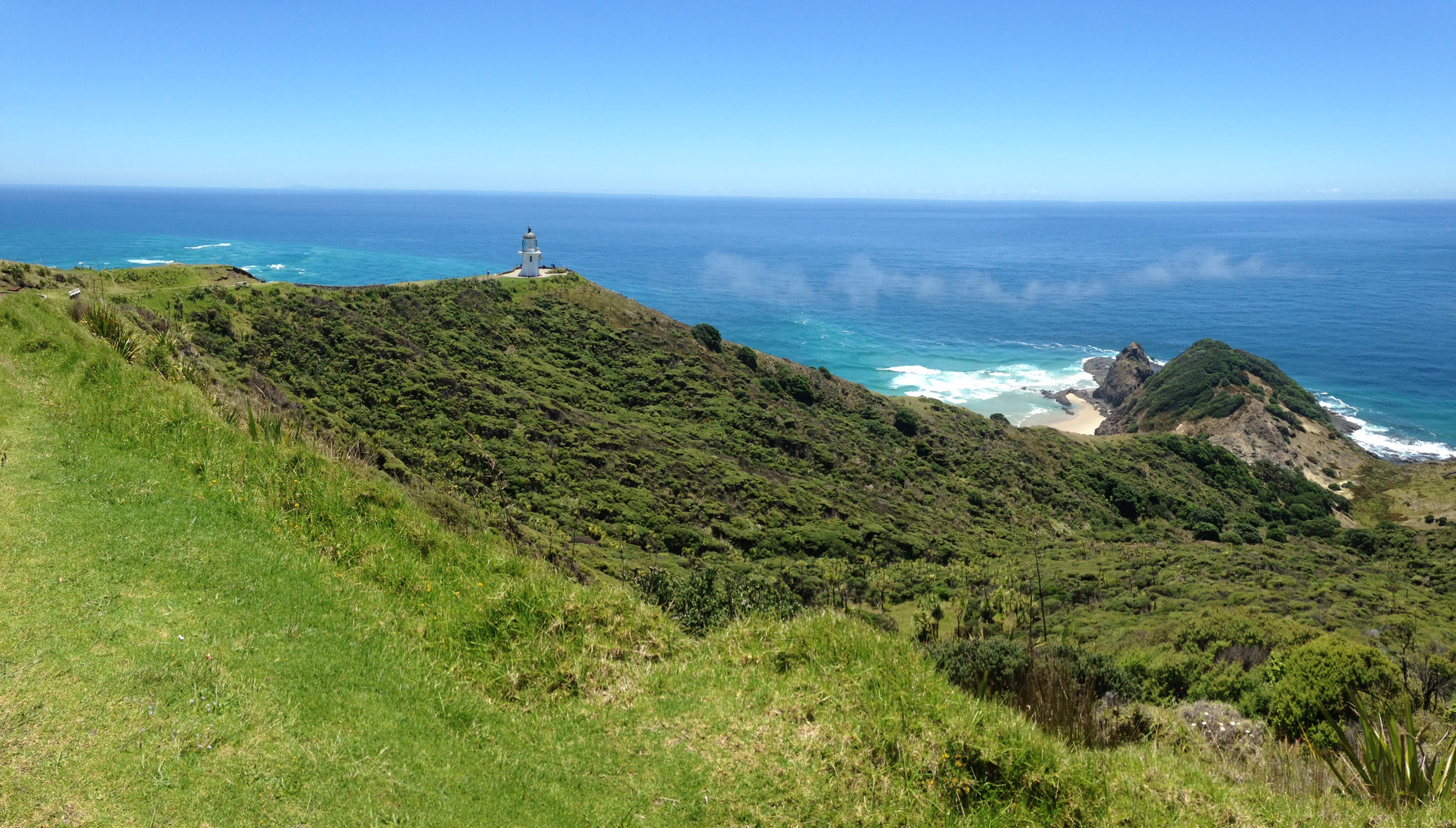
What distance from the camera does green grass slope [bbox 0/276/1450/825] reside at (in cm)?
470

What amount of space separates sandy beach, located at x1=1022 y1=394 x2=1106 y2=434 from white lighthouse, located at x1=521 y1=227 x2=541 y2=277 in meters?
44.5

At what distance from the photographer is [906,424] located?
46375mm

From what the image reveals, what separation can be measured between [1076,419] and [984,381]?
40.3ft

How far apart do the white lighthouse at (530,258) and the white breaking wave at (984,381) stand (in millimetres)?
39265

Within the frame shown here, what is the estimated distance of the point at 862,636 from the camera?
703cm

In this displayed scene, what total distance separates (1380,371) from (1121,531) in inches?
2676

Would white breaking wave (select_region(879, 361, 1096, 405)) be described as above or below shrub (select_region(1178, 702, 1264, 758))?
below

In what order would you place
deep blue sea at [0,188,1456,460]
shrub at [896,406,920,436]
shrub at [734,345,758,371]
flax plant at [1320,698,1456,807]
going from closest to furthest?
flax plant at [1320,698,1456,807], shrub at [896,406,920,436], shrub at [734,345,758,371], deep blue sea at [0,188,1456,460]

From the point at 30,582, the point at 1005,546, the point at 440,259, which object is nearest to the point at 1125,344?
the point at 1005,546

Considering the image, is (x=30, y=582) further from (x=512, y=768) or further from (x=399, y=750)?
(x=512, y=768)

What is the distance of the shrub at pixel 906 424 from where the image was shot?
46.2m

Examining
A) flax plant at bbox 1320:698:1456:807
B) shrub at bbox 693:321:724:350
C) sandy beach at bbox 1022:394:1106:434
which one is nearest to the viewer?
flax plant at bbox 1320:698:1456:807

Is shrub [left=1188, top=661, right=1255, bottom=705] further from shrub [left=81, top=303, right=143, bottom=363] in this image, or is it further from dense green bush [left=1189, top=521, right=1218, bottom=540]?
dense green bush [left=1189, top=521, right=1218, bottom=540]

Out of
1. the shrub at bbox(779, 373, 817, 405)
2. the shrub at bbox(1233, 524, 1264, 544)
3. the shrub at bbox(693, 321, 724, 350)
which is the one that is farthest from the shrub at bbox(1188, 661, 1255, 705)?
the shrub at bbox(693, 321, 724, 350)
